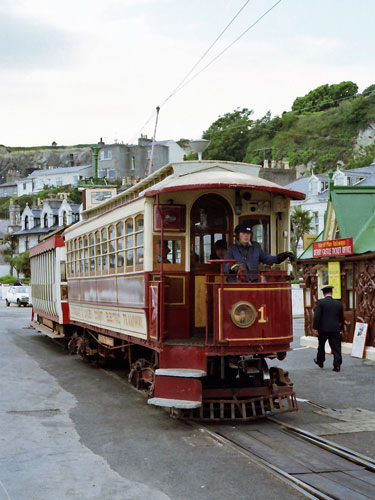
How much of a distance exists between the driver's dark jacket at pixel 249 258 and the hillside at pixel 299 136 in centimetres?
7692

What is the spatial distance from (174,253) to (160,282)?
72cm

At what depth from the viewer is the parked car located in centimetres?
4847

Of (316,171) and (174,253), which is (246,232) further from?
(316,171)

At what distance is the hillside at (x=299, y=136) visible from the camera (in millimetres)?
90188

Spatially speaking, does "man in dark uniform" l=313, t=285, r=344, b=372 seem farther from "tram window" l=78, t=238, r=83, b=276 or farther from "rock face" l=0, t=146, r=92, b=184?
"rock face" l=0, t=146, r=92, b=184

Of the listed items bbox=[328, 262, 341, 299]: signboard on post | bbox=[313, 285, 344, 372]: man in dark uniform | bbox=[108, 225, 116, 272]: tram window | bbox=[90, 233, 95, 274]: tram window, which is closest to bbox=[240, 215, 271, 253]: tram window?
bbox=[108, 225, 116, 272]: tram window

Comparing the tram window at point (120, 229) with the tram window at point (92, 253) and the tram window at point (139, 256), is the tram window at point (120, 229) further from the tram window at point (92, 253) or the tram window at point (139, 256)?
the tram window at point (92, 253)

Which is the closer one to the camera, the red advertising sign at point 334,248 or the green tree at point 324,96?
the red advertising sign at point 334,248

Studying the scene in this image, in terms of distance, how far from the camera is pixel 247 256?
387 inches

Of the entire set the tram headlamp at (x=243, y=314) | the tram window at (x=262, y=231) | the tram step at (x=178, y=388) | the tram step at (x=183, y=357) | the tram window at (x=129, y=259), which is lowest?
the tram step at (x=178, y=388)

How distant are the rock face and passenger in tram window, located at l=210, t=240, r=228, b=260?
6087 inches

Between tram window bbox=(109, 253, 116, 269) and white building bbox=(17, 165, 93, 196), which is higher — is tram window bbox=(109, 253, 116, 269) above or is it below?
below

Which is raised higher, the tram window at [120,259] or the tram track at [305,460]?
the tram window at [120,259]

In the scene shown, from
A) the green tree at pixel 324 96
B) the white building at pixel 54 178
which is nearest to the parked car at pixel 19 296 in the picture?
the white building at pixel 54 178
